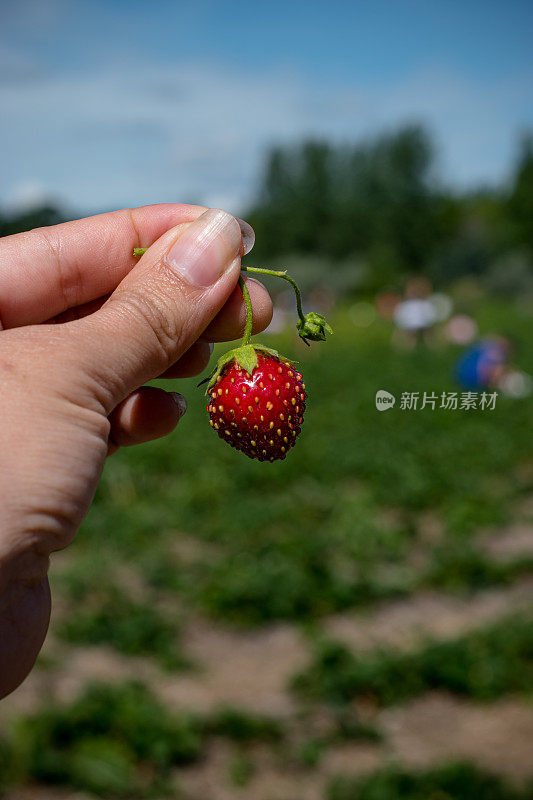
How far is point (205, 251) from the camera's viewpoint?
1.43 m

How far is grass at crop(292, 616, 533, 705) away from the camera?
3.39 meters

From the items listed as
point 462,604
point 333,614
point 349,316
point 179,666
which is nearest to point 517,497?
point 462,604

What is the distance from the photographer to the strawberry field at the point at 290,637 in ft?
9.87

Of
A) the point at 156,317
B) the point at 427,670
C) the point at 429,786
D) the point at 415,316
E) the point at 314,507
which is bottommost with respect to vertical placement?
the point at 415,316

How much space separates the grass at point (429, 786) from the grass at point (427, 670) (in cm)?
45

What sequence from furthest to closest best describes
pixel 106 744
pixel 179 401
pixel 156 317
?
pixel 106 744, pixel 179 401, pixel 156 317

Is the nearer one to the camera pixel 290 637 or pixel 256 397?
pixel 256 397

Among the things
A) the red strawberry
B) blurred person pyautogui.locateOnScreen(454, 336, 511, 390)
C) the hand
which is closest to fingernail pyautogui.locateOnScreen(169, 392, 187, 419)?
the hand

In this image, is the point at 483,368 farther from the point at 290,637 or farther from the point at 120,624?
the point at 120,624

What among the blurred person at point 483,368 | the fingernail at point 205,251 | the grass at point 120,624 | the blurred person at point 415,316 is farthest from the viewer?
the blurred person at point 415,316

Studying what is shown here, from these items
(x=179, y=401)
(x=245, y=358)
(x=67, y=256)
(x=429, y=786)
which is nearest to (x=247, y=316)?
(x=245, y=358)

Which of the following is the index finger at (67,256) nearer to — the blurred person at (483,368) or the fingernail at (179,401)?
the fingernail at (179,401)

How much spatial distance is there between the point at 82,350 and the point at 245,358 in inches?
13.4

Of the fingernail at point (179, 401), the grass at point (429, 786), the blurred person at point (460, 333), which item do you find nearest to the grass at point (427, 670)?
the grass at point (429, 786)
